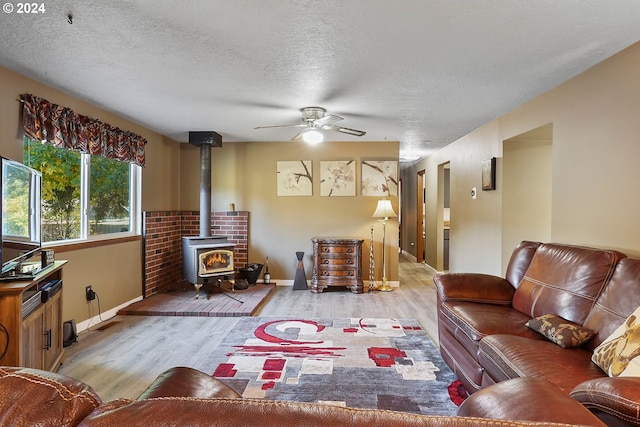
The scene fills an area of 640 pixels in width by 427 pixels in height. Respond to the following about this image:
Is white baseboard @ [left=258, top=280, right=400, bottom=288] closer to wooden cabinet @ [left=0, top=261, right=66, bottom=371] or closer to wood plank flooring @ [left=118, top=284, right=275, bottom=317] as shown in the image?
wood plank flooring @ [left=118, top=284, right=275, bottom=317]

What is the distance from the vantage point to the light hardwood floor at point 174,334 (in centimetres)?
258

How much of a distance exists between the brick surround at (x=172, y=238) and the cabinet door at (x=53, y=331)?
1.98 meters

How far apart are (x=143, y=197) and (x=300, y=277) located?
254 cm

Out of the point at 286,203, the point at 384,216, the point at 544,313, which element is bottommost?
the point at 544,313

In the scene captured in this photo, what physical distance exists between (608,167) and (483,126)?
7.17 feet

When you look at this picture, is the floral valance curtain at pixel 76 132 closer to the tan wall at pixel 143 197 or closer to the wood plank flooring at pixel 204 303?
the tan wall at pixel 143 197

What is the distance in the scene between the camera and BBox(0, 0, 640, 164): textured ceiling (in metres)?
1.86

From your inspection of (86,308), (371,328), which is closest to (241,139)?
(86,308)

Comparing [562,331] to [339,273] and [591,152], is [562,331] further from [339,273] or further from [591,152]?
[339,273]

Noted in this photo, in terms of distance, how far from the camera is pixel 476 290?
9.08 feet

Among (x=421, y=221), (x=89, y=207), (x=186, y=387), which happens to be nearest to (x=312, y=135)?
(x=89, y=207)

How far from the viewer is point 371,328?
3592 millimetres

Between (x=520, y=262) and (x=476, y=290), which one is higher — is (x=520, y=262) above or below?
above

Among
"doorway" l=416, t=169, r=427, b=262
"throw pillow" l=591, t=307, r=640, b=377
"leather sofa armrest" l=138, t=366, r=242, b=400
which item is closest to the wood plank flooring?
"leather sofa armrest" l=138, t=366, r=242, b=400
